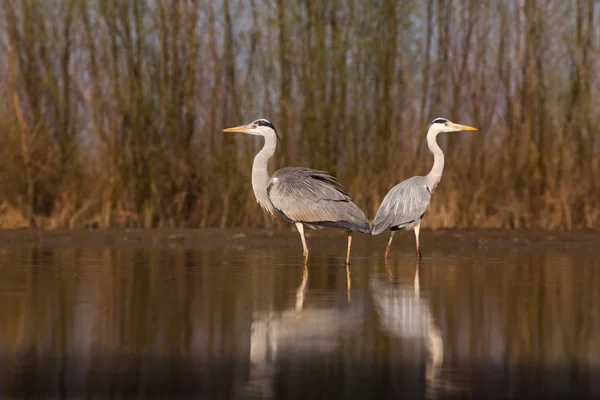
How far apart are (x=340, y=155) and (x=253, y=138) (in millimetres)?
1335

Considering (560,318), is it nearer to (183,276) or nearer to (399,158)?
(183,276)

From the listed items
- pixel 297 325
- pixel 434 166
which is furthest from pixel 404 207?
pixel 297 325

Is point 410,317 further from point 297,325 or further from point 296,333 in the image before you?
point 296,333

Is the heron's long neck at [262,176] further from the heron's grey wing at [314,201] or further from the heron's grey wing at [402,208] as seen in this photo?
the heron's grey wing at [402,208]

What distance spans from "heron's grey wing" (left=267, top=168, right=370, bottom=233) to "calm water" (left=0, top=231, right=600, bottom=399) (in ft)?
1.68

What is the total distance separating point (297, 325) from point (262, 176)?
267 inches

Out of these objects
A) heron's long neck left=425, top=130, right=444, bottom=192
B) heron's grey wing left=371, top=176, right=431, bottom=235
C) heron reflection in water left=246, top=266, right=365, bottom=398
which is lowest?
heron reflection in water left=246, top=266, right=365, bottom=398

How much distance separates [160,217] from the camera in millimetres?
18078

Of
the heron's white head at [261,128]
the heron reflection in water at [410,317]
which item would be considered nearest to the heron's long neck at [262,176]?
the heron's white head at [261,128]

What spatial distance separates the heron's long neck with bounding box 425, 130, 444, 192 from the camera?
15000mm

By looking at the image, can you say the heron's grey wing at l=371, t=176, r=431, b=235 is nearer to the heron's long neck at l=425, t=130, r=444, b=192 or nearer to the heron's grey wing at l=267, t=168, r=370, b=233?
the heron's long neck at l=425, t=130, r=444, b=192

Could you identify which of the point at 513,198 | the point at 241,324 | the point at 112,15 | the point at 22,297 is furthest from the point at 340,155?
the point at 241,324

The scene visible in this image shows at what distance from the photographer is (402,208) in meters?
14.2

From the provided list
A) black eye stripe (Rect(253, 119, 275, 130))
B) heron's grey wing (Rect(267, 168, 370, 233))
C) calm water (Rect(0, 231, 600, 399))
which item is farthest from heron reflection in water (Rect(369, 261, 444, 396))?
black eye stripe (Rect(253, 119, 275, 130))
